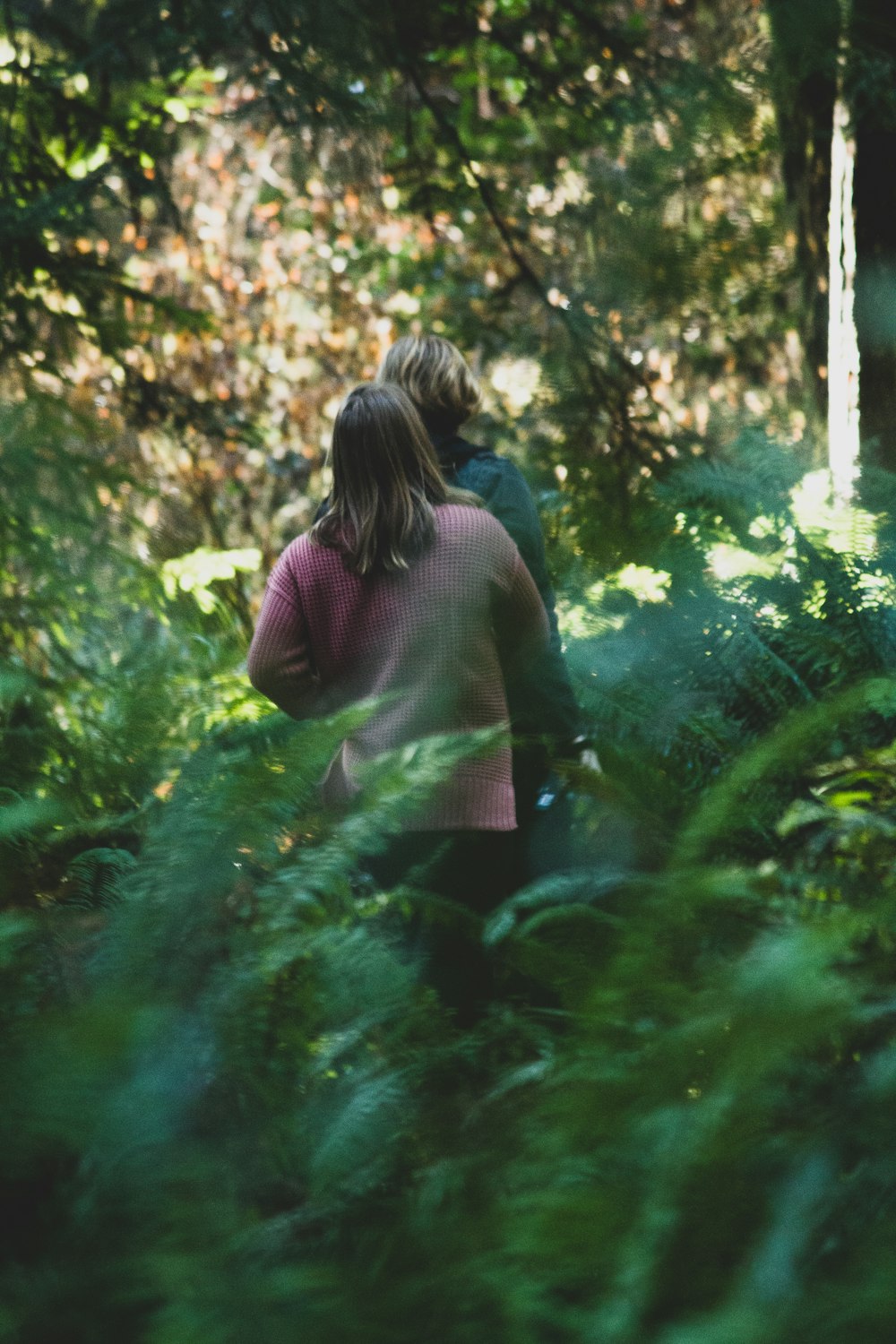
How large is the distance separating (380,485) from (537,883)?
48.6 inches

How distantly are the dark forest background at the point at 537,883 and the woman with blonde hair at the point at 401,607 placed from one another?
0.31 m

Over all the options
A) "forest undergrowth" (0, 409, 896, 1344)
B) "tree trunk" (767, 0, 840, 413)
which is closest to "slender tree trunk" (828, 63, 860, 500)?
"tree trunk" (767, 0, 840, 413)

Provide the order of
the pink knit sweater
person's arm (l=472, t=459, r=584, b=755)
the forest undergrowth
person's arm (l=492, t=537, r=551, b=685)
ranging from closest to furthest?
the forest undergrowth → the pink knit sweater → person's arm (l=492, t=537, r=551, b=685) → person's arm (l=472, t=459, r=584, b=755)

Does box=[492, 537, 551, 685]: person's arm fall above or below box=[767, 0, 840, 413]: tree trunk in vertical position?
below

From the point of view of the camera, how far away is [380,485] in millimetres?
2588

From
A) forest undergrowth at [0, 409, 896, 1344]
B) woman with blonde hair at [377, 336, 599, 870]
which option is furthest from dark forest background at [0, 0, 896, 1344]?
woman with blonde hair at [377, 336, 599, 870]

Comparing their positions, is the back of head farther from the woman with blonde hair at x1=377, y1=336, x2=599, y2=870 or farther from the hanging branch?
the hanging branch

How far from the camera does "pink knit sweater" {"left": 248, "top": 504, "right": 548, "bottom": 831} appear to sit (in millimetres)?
2547

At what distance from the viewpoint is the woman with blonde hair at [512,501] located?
2.90 metres

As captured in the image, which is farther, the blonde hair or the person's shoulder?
the blonde hair

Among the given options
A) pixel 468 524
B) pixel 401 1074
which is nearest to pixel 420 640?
pixel 468 524

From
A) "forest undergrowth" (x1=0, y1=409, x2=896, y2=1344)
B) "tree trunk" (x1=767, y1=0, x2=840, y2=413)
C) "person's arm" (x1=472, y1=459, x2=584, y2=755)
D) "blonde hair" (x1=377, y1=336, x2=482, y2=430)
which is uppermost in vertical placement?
"tree trunk" (x1=767, y1=0, x2=840, y2=413)

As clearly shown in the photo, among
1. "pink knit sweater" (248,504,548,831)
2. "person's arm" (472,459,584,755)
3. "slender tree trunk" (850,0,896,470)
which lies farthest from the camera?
"slender tree trunk" (850,0,896,470)

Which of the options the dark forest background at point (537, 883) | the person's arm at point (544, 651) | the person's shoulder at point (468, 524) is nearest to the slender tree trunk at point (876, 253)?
the dark forest background at point (537, 883)
